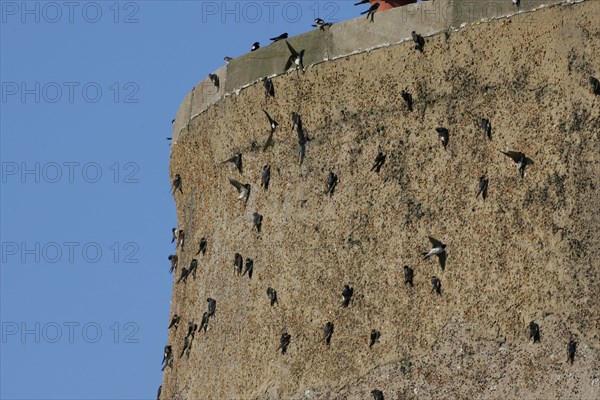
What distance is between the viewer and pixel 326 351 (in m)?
12.3

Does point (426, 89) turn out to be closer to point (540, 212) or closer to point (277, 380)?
point (540, 212)

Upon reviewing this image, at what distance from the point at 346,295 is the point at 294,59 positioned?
1.92 metres

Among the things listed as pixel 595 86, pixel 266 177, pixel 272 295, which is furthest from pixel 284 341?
pixel 595 86

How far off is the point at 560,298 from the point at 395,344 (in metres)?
1.21

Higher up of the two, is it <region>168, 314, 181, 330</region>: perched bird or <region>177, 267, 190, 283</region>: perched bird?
<region>177, 267, 190, 283</region>: perched bird

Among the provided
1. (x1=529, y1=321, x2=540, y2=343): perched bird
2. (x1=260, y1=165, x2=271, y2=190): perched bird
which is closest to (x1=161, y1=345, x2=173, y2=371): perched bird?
(x1=260, y1=165, x2=271, y2=190): perched bird

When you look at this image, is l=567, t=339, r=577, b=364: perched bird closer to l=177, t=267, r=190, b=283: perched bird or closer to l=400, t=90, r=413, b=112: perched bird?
l=400, t=90, r=413, b=112: perched bird

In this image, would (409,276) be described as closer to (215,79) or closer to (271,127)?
(271,127)

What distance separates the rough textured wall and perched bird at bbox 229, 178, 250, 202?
0.16ft

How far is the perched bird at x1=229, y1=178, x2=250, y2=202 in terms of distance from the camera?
1334cm

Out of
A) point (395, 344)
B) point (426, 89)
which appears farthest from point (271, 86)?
point (395, 344)

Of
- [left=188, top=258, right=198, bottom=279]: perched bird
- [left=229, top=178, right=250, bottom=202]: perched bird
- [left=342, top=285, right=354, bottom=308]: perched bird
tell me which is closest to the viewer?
[left=342, top=285, right=354, bottom=308]: perched bird

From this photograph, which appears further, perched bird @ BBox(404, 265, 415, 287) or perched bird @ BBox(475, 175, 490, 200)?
perched bird @ BBox(404, 265, 415, 287)

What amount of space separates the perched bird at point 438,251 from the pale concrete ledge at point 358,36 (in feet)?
4.94
